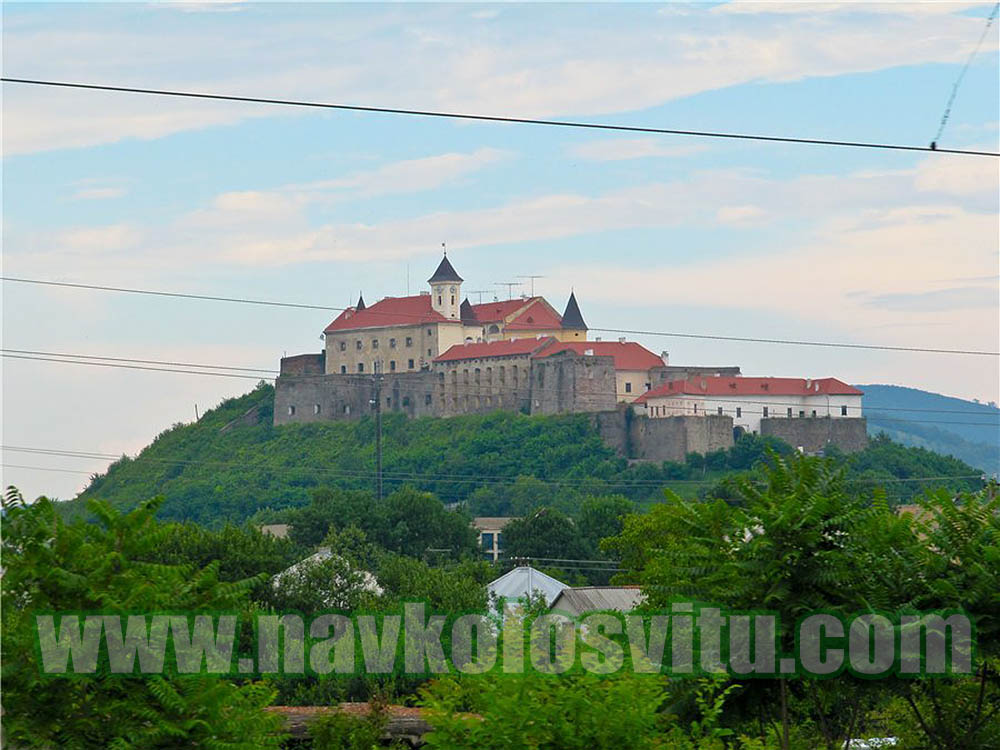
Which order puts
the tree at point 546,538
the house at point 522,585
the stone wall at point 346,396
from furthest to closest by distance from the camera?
the stone wall at point 346,396, the tree at point 546,538, the house at point 522,585

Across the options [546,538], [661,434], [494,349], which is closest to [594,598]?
[546,538]

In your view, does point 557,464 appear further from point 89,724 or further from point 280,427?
point 89,724

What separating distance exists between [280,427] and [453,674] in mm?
96579

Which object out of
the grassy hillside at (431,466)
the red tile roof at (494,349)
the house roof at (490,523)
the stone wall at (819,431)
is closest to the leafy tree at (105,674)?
the house roof at (490,523)

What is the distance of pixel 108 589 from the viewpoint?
8.80 m

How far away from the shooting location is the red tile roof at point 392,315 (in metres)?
106

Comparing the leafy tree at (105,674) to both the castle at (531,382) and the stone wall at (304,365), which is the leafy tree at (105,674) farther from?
the stone wall at (304,365)

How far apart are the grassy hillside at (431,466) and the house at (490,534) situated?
3910 mm

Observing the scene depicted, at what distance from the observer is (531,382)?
321 ft

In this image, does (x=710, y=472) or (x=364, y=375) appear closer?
(x=710, y=472)

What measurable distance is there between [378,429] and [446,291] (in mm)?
23006

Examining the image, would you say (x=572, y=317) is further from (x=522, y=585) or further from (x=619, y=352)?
(x=522, y=585)

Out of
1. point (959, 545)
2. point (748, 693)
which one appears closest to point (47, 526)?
point (748, 693)

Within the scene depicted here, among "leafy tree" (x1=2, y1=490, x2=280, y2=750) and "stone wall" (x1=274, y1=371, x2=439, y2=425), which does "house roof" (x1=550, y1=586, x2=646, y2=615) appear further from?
"stone wall" (x1=274, y1=371, x2=439, y2=425)
